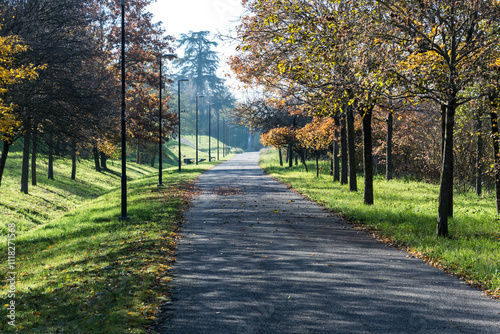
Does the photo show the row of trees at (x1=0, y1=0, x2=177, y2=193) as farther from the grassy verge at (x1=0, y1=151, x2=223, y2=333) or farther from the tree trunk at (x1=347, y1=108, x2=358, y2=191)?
the tree trunk at (x1=347, y1=108, x2=358, y2=191)

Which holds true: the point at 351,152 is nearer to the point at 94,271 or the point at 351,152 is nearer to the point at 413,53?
the point at 413,53

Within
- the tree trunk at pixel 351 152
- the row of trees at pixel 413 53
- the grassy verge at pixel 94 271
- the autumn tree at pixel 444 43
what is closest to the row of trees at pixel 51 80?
the grassy verge at pixel 94 271

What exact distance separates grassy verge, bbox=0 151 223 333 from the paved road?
491 mm

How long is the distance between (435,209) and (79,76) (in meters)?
14.8

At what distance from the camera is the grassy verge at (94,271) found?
226 inches

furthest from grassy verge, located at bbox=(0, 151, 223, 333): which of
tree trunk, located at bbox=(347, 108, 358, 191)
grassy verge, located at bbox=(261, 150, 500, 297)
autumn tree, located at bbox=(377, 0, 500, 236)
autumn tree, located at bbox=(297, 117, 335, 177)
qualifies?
autumn tree, located at bbox=(297, 117, 335, 177)

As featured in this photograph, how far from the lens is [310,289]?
6723 mm

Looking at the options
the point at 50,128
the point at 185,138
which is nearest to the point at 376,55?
the point at 50,128

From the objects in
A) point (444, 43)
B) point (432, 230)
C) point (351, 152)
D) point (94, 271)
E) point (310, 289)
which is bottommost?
point (94, 271)

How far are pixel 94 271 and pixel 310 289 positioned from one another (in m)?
4.13

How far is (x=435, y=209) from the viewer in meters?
14.0

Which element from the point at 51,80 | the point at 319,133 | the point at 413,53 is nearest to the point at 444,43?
the point at 413,53

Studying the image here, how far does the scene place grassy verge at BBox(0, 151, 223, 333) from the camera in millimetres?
5730

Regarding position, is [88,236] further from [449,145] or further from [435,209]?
[435,209]
